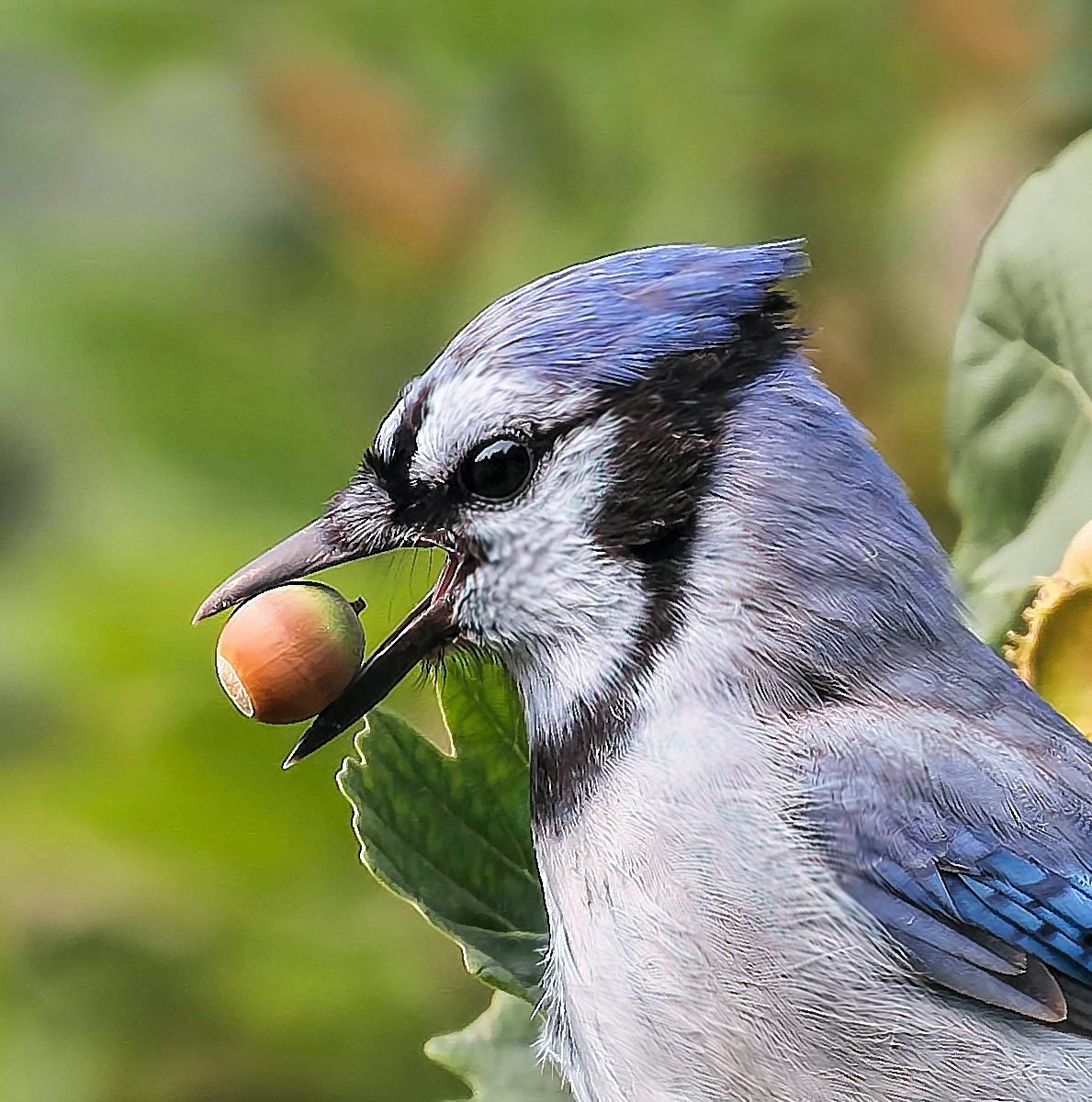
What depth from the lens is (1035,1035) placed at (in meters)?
0.69

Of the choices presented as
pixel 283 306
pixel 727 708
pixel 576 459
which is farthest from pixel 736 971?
pixel 283 306

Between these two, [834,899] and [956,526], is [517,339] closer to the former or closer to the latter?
[834,899]

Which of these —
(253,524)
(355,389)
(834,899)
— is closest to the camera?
(834,899)

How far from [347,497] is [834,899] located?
0.88 feet

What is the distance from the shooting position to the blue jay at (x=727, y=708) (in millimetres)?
678

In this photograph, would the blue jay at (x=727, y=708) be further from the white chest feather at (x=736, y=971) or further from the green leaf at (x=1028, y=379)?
the green leaf at (x=1028, y=379)

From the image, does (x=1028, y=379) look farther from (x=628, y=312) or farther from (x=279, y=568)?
(x=279, y=568)

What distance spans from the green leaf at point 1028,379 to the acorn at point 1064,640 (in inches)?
4.0

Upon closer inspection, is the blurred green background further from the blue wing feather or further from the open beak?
the blue wing feather

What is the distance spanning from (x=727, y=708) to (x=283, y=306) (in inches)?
31.7

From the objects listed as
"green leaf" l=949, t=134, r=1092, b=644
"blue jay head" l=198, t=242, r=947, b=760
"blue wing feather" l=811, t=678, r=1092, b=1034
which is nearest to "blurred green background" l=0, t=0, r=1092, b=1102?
"green leaf" l=949, t=134, r=1092, b=644

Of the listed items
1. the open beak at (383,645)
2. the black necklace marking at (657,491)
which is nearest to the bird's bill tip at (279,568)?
the open beak at (383,645)

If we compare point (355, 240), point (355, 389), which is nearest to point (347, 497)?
point (355, 389)

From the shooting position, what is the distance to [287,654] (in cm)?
71
